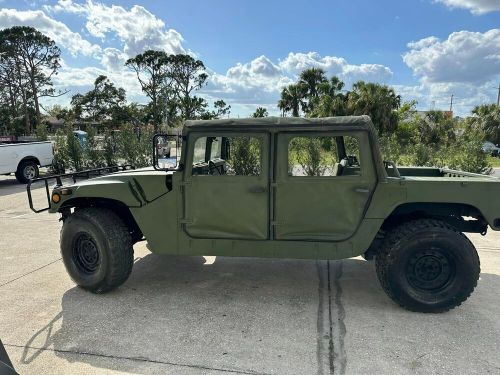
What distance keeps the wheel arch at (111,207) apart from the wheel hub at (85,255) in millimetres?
396

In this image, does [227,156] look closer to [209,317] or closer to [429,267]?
[209,317]

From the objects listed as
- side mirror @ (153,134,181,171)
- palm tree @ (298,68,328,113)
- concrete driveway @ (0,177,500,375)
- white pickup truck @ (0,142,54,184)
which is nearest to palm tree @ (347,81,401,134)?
palm tree @ (298,68,328,113)

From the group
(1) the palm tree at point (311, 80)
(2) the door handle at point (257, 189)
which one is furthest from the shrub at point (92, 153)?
(1) the palm tree at point (311, 80)

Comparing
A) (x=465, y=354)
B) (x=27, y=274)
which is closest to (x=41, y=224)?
(x=27, y=274)

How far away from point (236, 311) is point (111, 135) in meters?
13.1

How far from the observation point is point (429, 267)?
3641mm

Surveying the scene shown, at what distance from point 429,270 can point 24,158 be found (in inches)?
514

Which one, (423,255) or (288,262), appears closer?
(423,255)

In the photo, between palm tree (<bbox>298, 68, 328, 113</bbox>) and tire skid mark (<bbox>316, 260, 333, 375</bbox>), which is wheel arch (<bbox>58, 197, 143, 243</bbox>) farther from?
palm tree (<bbox>298, 68, 328, 113</bbox>)

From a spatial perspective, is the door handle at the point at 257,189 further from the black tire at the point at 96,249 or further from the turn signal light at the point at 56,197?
the turn signal light at the point at 56,197

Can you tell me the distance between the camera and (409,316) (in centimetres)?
360

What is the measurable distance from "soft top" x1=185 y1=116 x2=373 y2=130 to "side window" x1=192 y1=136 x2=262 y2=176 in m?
0.15

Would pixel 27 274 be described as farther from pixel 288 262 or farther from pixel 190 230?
pixel 288 262

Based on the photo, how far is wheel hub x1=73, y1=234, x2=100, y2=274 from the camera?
411 centimetres
